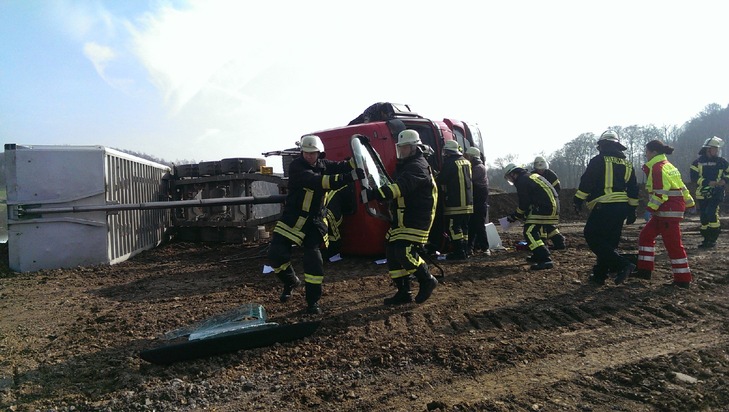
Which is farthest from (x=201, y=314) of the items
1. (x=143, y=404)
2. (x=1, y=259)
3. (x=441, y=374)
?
(x=1, y=259)

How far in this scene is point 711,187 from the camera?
8648 mm

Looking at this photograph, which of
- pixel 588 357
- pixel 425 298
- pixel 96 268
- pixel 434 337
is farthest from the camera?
pixel 96 268

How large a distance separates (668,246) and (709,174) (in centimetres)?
446

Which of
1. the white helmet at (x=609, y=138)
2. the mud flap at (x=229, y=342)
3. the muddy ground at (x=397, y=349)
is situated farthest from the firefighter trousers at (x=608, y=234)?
the mud flap at (x=229, y=342)

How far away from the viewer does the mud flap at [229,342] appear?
3.49m

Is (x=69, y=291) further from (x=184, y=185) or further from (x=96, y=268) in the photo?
(x=184, y=185)

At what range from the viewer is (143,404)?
2.95m

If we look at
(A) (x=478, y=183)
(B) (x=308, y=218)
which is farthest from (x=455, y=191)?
(B) (x=308, y=218)

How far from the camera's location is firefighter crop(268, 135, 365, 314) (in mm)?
4645

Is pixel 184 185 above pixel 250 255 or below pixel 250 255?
above

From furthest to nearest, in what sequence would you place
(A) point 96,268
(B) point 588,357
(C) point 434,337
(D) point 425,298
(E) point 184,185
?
(E) point 184,185 → (A) point 96,268 → (D) point 425,298 → (C) point 434,337 → (B) point 588,357

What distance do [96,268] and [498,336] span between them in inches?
263

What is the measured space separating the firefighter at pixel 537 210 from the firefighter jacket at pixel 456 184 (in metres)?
0.76

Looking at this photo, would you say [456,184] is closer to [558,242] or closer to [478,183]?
[478,183]
